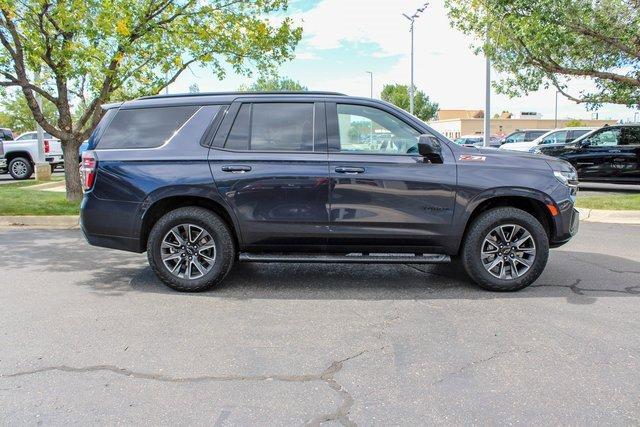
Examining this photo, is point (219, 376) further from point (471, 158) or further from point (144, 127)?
point (471, 158)

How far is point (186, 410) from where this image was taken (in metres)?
3.01

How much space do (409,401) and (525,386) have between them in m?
0.78

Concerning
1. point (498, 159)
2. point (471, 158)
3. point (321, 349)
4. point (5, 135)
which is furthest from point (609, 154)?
point (5, 135)

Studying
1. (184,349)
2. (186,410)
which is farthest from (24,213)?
(186,410)

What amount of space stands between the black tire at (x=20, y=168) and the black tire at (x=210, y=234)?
17034mm

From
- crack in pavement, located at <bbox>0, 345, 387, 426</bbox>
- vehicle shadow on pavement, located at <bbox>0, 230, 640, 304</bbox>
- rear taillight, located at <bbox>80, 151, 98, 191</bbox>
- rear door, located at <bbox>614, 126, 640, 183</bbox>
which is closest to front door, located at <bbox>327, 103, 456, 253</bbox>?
vehicle shadow on pavement, located at <bbox>0, 230, 640, 304</bbox>

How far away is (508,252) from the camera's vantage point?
520 centimetres

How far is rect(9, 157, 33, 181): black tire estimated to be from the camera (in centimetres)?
1934

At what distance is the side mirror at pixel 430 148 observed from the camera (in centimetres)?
490

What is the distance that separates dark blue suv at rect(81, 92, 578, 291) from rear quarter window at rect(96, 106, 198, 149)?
0.01 m

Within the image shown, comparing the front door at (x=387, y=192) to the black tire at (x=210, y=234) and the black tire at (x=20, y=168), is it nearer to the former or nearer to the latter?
the black tire at (x=210, y=234)

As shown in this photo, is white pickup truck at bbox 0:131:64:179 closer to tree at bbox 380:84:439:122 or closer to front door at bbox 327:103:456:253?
front door at bbox 327:103:456:253

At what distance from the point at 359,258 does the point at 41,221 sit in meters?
7.00

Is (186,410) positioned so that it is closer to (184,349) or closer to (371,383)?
(184,349)
